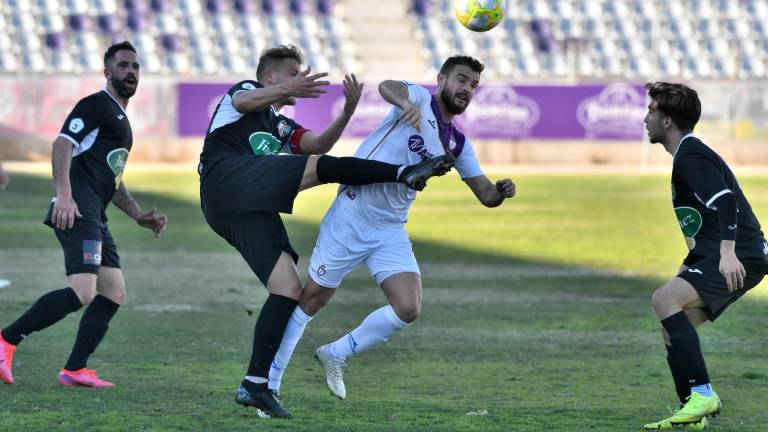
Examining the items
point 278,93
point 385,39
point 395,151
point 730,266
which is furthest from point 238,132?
point 385,39

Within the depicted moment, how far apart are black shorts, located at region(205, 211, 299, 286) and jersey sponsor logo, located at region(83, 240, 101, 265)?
47.2 inches

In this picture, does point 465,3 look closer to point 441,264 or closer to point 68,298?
point 68,298

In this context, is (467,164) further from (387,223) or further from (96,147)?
(96,147)

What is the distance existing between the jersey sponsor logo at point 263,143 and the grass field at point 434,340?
1.42m

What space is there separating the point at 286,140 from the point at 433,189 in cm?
2364

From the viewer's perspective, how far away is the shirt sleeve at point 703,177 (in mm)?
6426

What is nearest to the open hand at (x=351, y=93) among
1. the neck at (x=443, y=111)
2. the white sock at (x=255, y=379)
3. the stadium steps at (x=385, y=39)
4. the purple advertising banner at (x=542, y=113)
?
the neck at (x=443, y=111)

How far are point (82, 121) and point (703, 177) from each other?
365 centimetres

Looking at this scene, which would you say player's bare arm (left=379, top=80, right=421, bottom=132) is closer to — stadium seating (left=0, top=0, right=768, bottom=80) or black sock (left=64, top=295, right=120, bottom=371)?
black sock (left=64, top=295, right=120, bottom=371)

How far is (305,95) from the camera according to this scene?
21.6ft

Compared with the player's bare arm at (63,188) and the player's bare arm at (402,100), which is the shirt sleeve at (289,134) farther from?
the player's bare arm at (63,188)

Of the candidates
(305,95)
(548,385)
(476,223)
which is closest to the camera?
(305,95)

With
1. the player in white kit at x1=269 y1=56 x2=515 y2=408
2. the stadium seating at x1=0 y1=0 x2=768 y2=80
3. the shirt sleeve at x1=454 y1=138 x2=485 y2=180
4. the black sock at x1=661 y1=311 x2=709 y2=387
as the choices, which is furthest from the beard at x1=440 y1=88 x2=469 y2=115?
the stadium seating at x1=0 y1=0 x2=768 y2=80

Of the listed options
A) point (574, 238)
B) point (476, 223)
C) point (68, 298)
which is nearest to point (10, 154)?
point (476, 223)
